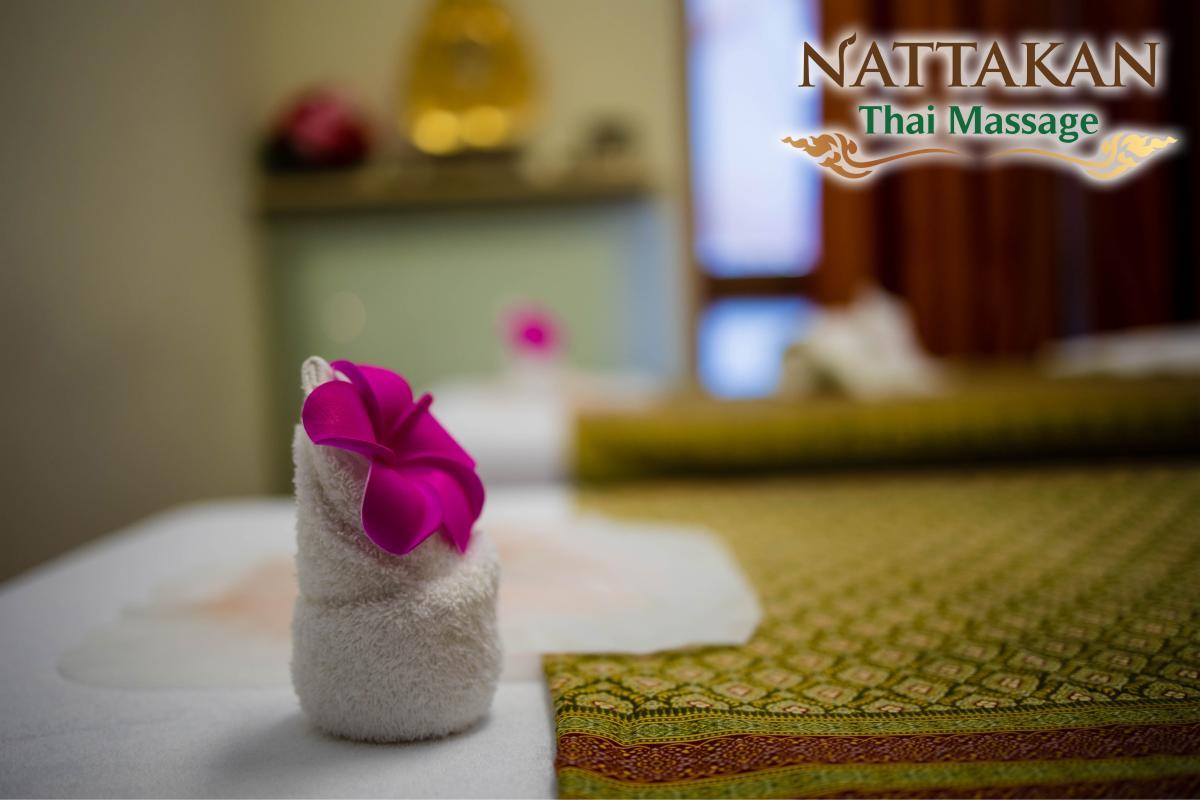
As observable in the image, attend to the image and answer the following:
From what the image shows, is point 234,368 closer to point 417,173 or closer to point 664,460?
point 417,173

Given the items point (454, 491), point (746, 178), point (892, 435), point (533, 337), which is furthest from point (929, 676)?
point (746, 178)

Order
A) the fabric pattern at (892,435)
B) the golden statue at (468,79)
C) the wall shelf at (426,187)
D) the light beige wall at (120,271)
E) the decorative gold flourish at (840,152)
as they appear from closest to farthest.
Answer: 1. the decorative gold flourish at (840,152)
2. the fabric pattern at (892,435)
3. the light beige wall at (120,271)
4. the golden statue at (468,79)
5. the wall shelf at (426,187)

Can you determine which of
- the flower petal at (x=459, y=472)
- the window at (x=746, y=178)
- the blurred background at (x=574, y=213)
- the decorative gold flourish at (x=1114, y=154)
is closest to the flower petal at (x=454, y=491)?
the flower petal at (x=459, y=472)

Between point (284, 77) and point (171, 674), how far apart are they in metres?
3.23

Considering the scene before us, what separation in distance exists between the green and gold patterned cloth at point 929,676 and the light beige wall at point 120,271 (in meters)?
1.52

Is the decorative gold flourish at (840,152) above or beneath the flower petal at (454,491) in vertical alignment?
above

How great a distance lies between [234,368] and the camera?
10.1ft

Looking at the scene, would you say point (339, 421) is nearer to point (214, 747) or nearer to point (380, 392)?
point (380, 392)

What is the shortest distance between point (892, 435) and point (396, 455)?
1.23 m

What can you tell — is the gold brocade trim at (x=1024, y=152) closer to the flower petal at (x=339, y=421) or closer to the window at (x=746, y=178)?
the flower petal at (x=339, y=421)

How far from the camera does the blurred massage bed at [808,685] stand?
543 millimetres

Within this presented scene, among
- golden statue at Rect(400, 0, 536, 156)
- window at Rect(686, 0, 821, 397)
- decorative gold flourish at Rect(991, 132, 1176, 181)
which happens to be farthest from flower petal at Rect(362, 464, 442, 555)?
window at Rect(686, 0, 821, 397)

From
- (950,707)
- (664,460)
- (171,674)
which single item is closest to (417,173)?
(664,460)

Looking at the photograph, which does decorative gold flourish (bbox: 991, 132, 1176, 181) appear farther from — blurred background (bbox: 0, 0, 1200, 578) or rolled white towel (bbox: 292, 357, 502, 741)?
blurred background (bbox: 0, 0, 1200, 578)
